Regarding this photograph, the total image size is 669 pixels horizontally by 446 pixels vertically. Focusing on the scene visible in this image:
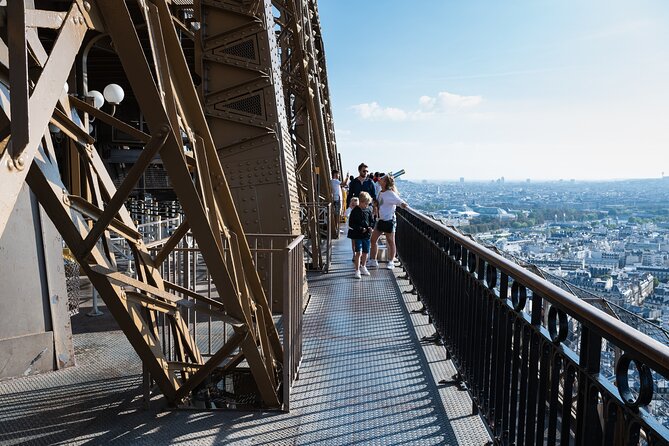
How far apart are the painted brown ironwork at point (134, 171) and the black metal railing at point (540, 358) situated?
172 centimetres

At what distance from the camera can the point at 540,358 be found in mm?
2814

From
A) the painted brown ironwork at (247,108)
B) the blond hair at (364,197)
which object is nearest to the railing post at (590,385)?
the painted brown ironwork at (247,108)

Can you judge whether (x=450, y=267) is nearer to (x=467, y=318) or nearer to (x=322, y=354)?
(x=467, y=318)

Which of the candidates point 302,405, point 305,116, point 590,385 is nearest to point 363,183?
point 305,116

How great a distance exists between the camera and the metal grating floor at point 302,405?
12.9 feet

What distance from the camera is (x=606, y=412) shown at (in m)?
2.06

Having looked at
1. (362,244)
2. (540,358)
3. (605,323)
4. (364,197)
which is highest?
(364,197)

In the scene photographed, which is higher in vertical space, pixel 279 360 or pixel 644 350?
pixel 644 350

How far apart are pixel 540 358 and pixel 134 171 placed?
2.44 metres

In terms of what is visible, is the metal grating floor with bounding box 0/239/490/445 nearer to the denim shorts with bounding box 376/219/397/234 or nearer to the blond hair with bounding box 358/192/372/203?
the blond hair with bounding box 358/192/372/203

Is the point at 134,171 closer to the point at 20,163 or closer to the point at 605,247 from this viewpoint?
the point at 20,163

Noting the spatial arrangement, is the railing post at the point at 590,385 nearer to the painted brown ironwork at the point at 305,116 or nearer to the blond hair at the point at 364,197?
the blond hair at the point at 364,197

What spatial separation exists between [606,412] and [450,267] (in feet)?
10.7

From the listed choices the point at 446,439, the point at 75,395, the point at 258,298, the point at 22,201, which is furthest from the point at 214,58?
the point at 446,439
